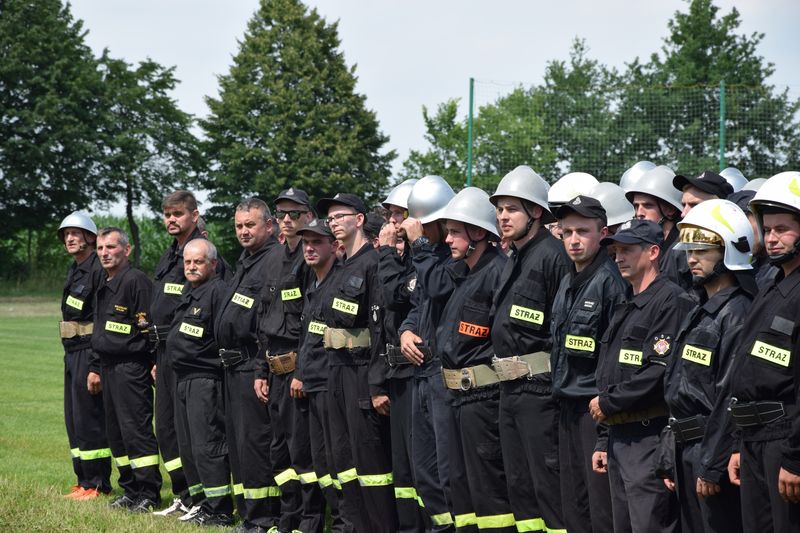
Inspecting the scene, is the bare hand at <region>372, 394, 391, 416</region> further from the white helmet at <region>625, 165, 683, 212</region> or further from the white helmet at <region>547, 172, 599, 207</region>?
the white helmet at <region>625, 165, 683, 212</region>

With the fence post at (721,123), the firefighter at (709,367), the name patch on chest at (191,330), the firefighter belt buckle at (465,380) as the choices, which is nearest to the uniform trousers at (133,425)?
the name patch on chest at (191,330)

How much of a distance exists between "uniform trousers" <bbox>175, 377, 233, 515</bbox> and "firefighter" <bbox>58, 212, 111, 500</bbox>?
1.80 metres

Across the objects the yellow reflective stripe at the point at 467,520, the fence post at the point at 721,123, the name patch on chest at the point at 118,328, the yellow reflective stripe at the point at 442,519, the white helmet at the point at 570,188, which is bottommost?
the yellow reflective stripe at the point at 442,519

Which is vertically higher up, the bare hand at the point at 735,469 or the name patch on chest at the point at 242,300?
the name patch on chest at the point at 242,300

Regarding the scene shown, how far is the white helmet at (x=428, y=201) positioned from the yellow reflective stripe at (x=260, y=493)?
292cm

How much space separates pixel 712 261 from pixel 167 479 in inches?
318

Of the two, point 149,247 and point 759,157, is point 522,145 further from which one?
point 149,247

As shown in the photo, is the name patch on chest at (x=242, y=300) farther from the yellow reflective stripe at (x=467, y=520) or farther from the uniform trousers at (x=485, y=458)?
the yellow reflective stripe at (x=467, y=520)

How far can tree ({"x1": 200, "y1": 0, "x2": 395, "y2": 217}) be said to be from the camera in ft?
181

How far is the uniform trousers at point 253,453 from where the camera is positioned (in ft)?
31.6

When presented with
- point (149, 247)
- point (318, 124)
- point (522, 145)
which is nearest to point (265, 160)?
point (318, 124)

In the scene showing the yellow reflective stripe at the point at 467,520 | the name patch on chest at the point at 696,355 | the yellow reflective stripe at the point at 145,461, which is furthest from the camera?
the yellow reflective stripe at the point at 145,461

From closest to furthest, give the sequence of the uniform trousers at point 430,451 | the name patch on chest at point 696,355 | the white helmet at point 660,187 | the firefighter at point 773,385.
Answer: the firefighter at point 773,385, the name patch on chest at point 696,355, the uniform trousers at point 430,451, the white helmet at point 660,187

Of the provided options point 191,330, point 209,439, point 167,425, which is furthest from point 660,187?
point 167,425
